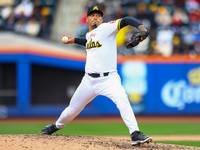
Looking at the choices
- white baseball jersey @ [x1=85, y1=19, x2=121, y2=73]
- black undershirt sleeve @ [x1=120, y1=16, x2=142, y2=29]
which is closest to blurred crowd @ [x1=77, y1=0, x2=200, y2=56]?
white baseball jersey @ [x1=85, y1=19, x2=121, y2=73]

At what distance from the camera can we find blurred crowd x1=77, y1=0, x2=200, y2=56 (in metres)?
12.4

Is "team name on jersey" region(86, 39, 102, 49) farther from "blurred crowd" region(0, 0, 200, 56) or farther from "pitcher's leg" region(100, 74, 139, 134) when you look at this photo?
"blurred crowd" region(0, 0, 200, 56)

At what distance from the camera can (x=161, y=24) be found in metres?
13.0

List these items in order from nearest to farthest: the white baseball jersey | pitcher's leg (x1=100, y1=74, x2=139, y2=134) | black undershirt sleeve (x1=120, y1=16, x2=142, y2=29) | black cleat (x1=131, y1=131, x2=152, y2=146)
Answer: black undershirt sleeve (x1=120, y1=16, x2=142, y2=29) < black cleat (x1=131, y1=131, x2=152, y2=146) < pitcher's leg (x1=100, y1=74, x2=139, y2=134) < the white baseball jersey

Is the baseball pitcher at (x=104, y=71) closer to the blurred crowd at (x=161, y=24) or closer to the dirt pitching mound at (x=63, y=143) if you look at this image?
the dirt pitching mound at (x=63, y=143)

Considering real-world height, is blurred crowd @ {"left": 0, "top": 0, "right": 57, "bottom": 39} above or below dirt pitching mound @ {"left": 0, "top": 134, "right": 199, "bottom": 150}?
above

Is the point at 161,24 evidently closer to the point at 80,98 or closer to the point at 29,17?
the point at 29,17

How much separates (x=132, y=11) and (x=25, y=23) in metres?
3.78

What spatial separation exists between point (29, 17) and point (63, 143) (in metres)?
10.1

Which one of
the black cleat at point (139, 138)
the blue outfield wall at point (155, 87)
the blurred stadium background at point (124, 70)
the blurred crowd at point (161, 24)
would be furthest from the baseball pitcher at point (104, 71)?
the blurred crowd at point (161, 24)

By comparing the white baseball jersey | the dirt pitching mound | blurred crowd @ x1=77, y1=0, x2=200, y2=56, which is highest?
blurred crowd @ x1=77, y1=0, x2=200, y2=56

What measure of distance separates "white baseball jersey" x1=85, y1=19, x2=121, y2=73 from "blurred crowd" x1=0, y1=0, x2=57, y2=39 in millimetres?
8735

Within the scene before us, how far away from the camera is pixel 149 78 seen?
12148 mm

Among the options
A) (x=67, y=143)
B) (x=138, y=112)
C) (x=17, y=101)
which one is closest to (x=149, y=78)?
(x=138, y=112)
